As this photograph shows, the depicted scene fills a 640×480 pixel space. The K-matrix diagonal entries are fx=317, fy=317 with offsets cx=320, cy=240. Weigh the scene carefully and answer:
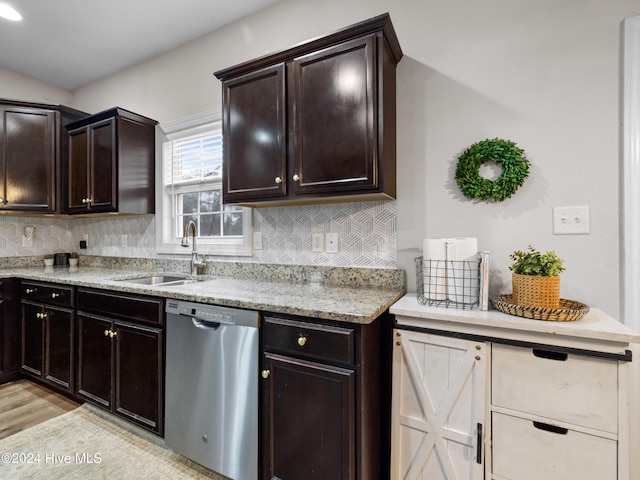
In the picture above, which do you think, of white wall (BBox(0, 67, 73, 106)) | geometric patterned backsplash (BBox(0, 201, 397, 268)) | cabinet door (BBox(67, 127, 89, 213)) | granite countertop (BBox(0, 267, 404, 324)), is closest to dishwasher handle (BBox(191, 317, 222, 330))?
granite countertop (BBox(0, 267, 404, 324))

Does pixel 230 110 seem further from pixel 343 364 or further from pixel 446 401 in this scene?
pixel 446 401

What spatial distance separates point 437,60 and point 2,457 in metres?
3.27

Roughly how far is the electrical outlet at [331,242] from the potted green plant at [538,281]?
1017mm

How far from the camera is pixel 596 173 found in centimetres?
145

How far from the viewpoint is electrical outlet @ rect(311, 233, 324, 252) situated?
2.09 meters

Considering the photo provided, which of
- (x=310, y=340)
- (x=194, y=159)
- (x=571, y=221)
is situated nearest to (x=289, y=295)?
(x=310, y=340)

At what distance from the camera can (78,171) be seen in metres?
2.92

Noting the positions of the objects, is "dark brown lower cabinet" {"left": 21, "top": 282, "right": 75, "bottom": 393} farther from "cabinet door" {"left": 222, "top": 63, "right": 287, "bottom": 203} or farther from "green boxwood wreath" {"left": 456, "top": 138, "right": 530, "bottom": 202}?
"green boxwood wreath" {"left": 456, "top": 138, "right": 530, "bottom": 202}

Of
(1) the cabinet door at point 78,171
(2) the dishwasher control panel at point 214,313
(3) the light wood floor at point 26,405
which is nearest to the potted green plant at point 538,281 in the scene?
(2) the dishwasher control panel at point 214,313

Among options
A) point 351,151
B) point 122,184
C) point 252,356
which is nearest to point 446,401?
point 252,356

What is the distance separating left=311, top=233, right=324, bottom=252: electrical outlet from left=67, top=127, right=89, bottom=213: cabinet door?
217 cm

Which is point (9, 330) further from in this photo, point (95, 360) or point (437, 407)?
point (437, 407)

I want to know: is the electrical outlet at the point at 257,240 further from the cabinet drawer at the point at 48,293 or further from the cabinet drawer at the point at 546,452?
the cabinet drawer at the point at 546,452

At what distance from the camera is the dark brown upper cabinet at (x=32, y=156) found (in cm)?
281
